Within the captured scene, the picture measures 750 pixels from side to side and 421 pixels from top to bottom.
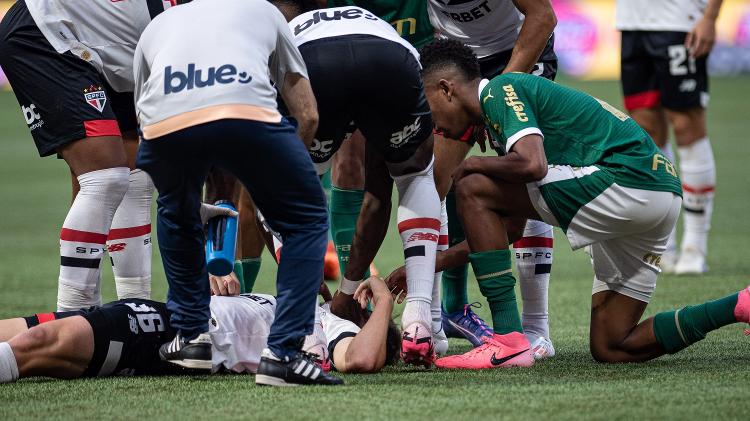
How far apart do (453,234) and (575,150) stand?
4.98 feet

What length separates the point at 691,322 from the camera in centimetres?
469

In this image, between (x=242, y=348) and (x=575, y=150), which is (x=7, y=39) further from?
(x=575, y=150)

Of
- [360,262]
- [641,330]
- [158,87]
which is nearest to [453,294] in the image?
[360,262]

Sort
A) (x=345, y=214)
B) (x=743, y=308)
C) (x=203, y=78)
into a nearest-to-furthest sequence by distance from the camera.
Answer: (x=203, y=78) < (x=743, y=308) < (x=345, y=214)

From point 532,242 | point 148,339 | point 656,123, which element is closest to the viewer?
point 148,339

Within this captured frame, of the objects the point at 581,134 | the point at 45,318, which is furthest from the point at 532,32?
the point at 45,318

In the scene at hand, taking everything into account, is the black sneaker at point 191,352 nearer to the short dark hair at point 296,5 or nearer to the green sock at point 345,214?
the green sock at point 345,214

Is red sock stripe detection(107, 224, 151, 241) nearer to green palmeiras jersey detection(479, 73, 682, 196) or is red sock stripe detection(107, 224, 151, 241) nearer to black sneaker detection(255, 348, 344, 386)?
black sneaker detection(255, 348, 344, 386)

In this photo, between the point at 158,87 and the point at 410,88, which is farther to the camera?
the point at 410,88

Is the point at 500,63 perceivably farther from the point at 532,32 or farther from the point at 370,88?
the point at 370,88

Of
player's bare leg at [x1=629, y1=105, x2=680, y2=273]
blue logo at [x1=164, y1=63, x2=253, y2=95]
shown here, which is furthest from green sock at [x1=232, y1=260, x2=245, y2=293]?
player's bare leg at [x1=629, y1=105, x2=680, y2=273]

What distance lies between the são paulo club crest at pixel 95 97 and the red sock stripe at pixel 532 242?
2.05m

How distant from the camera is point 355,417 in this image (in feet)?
11.9

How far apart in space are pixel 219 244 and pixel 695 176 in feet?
15.3
